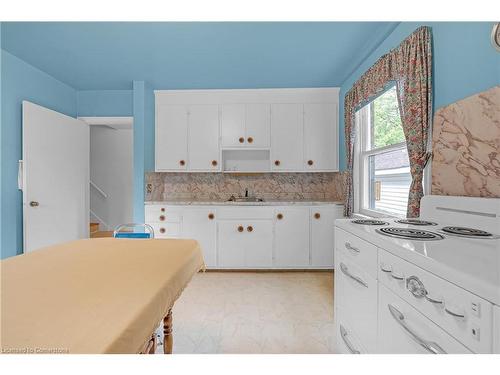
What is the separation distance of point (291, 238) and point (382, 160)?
144 centimetres

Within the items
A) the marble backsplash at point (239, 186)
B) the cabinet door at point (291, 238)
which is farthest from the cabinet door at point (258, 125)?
the cabinet door at point (291, 238)

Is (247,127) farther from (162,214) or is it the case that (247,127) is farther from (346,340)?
(346,340)

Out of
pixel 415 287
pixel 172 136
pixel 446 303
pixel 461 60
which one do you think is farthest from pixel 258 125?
pixel 446 303

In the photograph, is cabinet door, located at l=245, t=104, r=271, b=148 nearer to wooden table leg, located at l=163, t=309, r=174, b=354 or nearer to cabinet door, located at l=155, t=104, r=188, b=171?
cabinet door, located at l=155, t=104, r=188, b=171

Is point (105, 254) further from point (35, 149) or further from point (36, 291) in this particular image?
point (35, 149)

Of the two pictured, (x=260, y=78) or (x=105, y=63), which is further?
(x=260, y=78)

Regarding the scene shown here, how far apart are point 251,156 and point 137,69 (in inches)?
73.6

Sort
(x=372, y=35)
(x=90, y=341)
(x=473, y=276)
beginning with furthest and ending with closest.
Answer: (x=372, y=35), (x=473, y=276), (x=90, y=341)

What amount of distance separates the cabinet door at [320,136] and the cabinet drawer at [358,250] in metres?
2.05

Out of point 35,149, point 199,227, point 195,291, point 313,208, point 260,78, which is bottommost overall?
point 195,291

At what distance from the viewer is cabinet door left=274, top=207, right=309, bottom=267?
3.29m

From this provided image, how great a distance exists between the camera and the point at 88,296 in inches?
29.4
